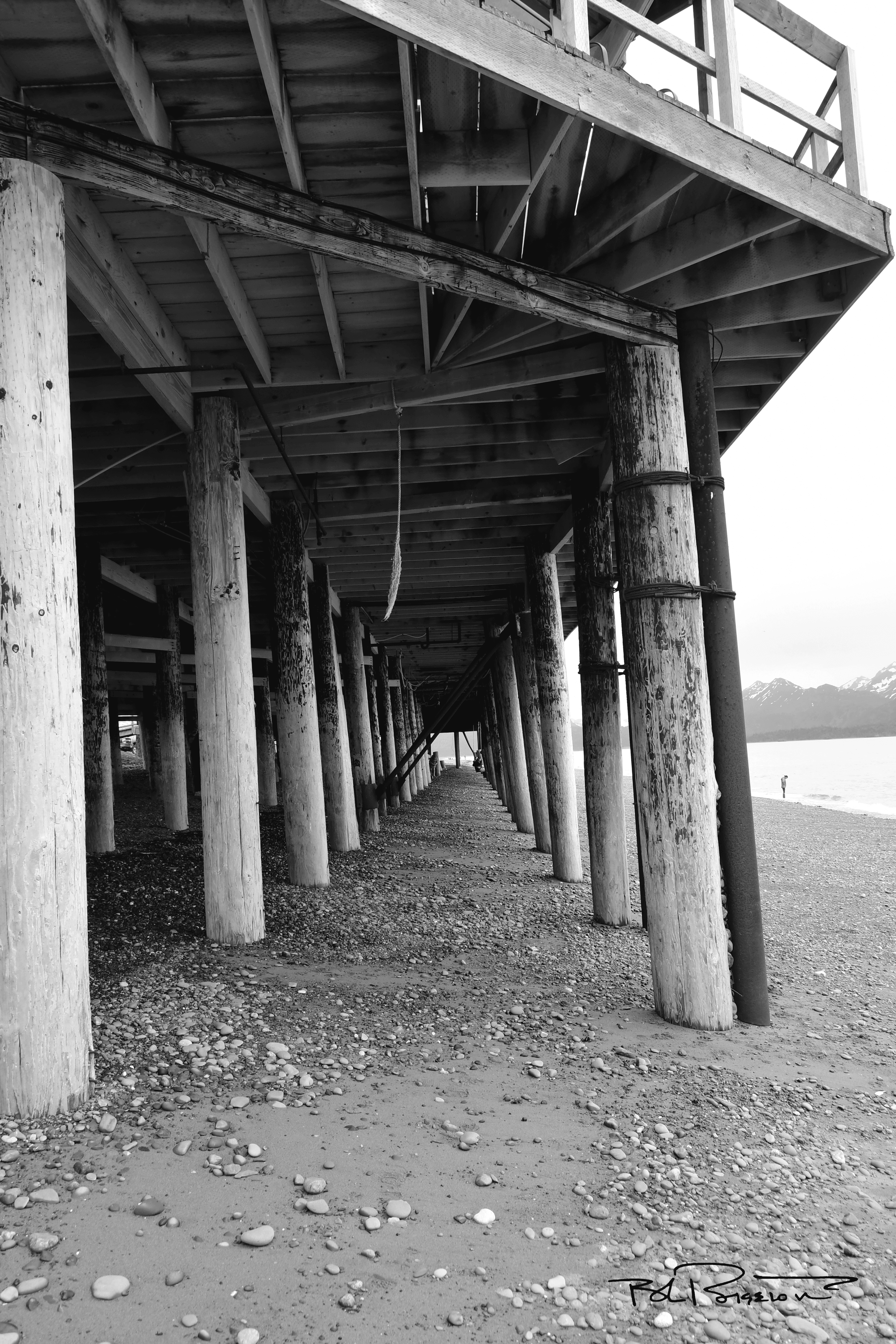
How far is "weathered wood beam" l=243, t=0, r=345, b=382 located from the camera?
11.0 feet

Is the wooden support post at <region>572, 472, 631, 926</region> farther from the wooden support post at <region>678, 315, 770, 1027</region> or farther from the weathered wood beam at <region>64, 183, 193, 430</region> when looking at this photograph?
the weathered wood beam at <region>64, 183, 193, 430</region>

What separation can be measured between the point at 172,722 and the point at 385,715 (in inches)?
351

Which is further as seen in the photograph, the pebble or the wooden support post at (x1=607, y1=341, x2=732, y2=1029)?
the wooden support post at (x1=607, y1=341, x2=732, y2=1029)

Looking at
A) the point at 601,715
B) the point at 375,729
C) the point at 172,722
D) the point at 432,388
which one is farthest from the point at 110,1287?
the point at 375,729

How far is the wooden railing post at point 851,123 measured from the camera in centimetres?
438

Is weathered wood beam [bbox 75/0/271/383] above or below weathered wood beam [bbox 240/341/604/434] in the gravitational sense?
above

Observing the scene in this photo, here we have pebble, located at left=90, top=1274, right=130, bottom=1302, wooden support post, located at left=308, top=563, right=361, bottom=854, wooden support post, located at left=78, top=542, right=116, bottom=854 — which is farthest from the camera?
wooden support post, located at left=308, top=563, right=361, bottom=854

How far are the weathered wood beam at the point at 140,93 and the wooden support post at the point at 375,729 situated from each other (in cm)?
1528

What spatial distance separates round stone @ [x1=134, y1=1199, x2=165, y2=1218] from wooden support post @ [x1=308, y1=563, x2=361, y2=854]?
8.80 meters

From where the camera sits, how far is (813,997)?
5.72 meters

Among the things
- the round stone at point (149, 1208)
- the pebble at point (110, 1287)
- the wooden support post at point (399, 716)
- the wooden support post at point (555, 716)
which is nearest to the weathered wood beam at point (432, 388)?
the wooden support post at point (555, 716)

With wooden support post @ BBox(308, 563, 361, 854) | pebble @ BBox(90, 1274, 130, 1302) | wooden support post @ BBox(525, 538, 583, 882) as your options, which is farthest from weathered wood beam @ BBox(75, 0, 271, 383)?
wooden support post @ BBox(308, 563, 361, 854)

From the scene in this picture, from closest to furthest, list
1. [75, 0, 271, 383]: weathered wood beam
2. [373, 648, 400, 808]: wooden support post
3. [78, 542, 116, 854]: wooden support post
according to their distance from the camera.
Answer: [75, 0, 271, 383]: weathered wood beam → [78, 542, 116, 854]: wooden support post → [373, 648, 400, 808]: wooden support post

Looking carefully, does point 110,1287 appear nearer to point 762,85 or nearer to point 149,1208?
point 149,1208
